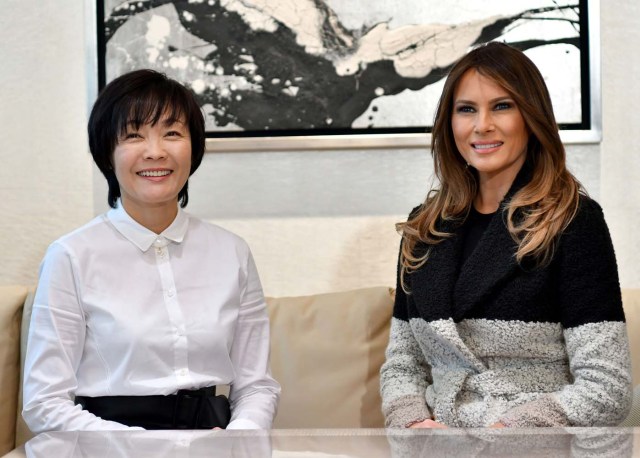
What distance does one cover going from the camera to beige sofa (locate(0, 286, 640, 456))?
7.29 ft

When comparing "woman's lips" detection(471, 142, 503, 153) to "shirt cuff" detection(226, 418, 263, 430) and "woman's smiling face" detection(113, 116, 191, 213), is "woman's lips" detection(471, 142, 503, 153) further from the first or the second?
"shirt cuff" detection(226, 418, 263, 430)

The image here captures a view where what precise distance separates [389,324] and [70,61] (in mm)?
1248

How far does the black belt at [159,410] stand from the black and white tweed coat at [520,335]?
0.42 meters

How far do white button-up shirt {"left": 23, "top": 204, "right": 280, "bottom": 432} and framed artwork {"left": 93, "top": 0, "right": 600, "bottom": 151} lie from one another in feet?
2.22

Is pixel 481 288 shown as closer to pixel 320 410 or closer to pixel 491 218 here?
pixel 491 218

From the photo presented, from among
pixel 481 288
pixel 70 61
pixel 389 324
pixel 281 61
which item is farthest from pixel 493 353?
pixel 70 61

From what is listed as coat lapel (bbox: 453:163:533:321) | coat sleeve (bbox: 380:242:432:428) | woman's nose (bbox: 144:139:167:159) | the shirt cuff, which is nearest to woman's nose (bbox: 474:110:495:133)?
coat lapel (bbox: 453:163:533:321)

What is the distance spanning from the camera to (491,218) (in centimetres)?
200

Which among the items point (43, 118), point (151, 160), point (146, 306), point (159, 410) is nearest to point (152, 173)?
point (151, 160)

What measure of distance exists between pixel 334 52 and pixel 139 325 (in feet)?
3.61

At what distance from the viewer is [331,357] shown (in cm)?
226

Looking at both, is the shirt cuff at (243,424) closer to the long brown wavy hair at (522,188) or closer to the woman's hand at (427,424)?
the woman's hand at (427,424)

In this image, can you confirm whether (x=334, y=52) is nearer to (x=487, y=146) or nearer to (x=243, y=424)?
(x=487, y=146)

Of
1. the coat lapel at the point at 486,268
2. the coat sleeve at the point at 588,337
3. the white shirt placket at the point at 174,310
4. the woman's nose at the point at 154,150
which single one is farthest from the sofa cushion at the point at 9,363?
the coat sleeve at the point at 588,337
